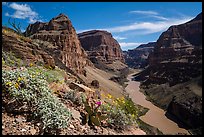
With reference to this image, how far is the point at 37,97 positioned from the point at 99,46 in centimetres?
14387

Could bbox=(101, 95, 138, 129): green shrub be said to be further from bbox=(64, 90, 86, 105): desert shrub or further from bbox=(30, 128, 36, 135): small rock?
bbox=(30, 128, 36, 135): small rock

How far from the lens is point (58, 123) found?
5.77 metres

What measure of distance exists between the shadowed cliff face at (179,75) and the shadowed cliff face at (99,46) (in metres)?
35.0

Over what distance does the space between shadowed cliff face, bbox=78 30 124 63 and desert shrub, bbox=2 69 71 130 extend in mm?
128951

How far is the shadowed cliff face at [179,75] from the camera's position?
1629 inches

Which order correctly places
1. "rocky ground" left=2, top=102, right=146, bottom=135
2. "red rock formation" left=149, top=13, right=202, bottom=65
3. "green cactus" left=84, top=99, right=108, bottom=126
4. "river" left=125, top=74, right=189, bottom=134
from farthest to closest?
"red rock formation" left=149, top=13, right=202, bottom=65 < "river" left=125, top=74, right=189, bottom=134 < "green cactus" left=84, top=99, right=108, bottom=126 < "rocky ground" left=2, top=102, right=146, bottom=135

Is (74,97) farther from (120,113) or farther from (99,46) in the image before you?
(99,46)

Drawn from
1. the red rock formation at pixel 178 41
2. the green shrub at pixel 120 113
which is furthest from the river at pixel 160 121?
the red rock formation at pixel 178 41

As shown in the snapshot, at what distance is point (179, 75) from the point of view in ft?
239

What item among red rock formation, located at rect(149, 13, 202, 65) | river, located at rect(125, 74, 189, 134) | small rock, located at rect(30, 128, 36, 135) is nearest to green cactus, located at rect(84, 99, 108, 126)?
small rock, located at rect(30, 128, 36, 135)

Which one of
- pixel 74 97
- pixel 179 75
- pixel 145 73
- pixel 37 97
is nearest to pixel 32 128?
pixel 37 97

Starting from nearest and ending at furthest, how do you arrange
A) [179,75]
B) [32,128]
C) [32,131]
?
[32,131], [32,128], [179,75]

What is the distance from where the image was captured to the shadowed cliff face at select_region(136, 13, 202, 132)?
41.4 metres

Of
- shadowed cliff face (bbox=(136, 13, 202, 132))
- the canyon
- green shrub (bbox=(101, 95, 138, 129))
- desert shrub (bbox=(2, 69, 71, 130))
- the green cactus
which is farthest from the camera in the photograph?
shadowed cliff face (bbox=(136, 13, 202, 132))
